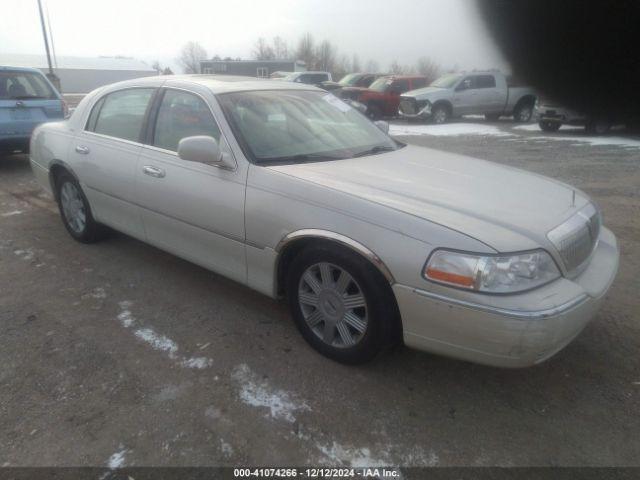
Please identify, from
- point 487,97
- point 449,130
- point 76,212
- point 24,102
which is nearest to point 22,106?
point 24,102

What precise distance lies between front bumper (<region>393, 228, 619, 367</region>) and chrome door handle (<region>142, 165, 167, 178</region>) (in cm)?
190

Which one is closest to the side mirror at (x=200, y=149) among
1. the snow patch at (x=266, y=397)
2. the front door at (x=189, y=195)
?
the front door at (x=189, y=195)

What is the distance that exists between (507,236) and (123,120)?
308 cm

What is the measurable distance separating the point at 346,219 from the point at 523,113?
16.7 metres

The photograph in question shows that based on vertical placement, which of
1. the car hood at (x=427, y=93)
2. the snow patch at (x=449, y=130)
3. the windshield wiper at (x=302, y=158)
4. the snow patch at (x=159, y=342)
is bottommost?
the snow patch at (x=449, y=130)

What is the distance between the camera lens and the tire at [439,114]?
16.1 meters

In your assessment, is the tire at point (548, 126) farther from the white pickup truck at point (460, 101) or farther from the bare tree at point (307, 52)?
the bare tree at point (307, 52)

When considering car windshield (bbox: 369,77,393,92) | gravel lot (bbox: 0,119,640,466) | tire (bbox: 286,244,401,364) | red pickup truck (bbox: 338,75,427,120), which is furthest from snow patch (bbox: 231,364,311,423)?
car windshield (bbox: 369,77,393,92)

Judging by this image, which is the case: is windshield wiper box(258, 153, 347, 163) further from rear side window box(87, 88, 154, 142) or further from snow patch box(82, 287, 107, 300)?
snow patch box(82, 287, 107, 300)

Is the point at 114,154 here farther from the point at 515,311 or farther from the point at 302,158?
the point at 515,311

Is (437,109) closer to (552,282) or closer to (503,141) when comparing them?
(503,141)

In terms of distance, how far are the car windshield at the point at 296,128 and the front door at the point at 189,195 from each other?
0.56 ft

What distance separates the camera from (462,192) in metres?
2.54

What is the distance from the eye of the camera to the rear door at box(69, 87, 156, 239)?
11.8ft
